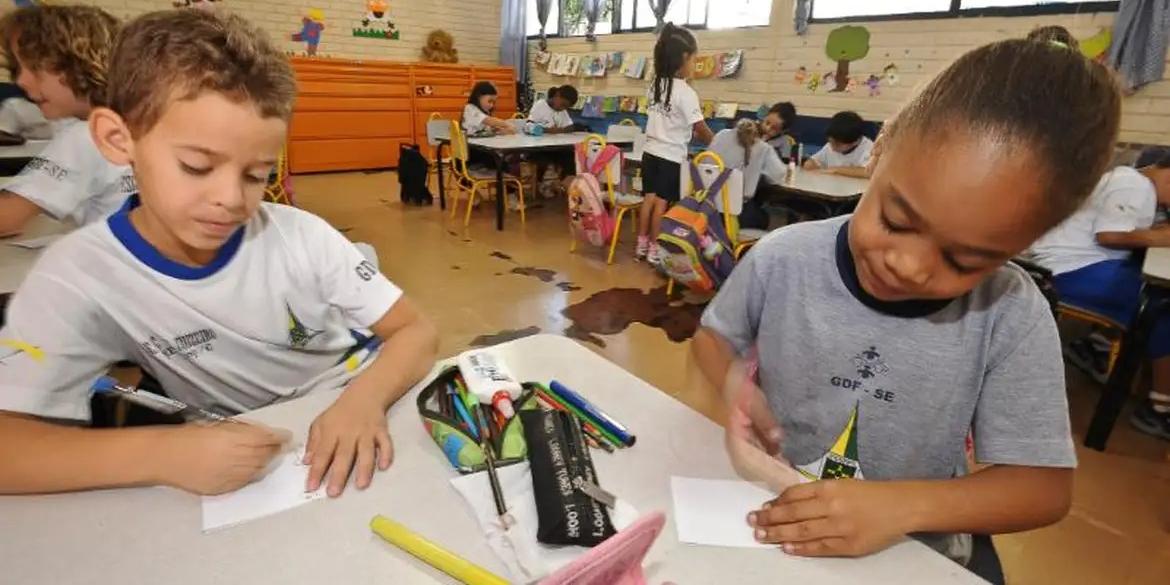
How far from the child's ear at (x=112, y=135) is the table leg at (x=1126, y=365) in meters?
2.84

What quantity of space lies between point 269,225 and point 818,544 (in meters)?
0.94

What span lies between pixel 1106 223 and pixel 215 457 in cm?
323

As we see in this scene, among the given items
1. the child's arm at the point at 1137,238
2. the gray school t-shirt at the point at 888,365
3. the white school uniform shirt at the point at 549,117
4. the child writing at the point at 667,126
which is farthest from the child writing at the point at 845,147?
the gray school t-shirt at the point at 888,365

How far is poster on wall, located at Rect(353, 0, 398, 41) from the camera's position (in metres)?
7.94

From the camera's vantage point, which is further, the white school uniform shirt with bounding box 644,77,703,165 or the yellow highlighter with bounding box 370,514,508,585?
the white school uniform shirt with bounding box 644,77,703,165

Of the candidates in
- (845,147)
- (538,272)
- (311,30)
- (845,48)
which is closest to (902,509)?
(538,272)

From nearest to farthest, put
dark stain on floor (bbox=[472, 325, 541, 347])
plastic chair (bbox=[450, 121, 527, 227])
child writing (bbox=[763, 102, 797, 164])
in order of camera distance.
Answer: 1. dark stain on floor (bbox=[472, 325, 541, 347])
2. child writing (bbox=[763, 102, 797, 164])
3. plastic chair (bbox=[450, 121, 527, 227])

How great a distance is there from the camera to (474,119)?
6.15m

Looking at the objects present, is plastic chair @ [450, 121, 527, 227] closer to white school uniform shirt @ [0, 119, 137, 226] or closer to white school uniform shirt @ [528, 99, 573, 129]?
white school uniform shirt @ [528, 99, 573, 129]

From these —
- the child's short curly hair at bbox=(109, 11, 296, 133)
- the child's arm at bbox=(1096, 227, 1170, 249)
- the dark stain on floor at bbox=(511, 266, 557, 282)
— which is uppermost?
the child's short curly hair at bbox=(109, 11, 296, 133)

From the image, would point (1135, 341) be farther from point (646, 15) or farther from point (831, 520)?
point (646, 15)

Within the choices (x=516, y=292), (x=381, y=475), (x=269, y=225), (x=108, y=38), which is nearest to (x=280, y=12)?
(x=516, y=292)

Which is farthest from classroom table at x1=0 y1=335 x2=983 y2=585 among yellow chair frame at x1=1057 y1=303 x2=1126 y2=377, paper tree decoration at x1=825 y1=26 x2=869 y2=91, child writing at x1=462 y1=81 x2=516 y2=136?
paper tree decoration at x1=825 y1=26 x2=869 y2=91

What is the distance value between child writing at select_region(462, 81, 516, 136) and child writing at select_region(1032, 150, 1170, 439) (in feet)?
15.5
